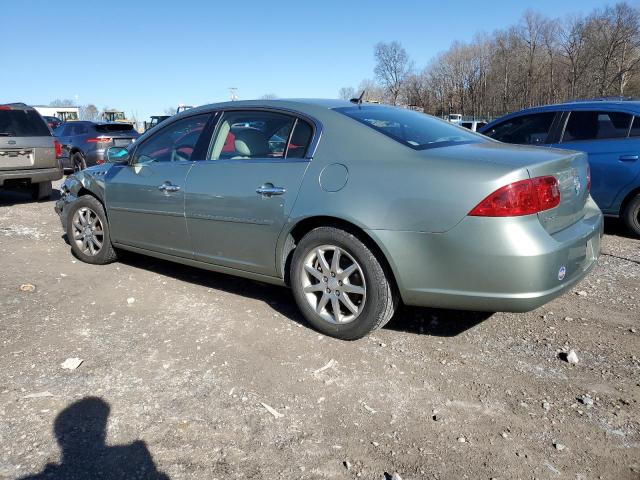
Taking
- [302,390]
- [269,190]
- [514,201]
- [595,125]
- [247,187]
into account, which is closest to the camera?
[514,201]

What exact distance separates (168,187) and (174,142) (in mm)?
495

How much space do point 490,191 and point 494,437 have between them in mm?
→ 1263

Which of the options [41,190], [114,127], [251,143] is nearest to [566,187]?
[251,143]

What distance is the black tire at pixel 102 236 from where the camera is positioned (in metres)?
5.12

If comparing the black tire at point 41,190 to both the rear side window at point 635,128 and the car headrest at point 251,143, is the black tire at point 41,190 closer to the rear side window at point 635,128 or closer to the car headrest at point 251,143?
the car headrest at point 251,143

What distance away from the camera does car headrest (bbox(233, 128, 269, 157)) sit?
12.8 feet

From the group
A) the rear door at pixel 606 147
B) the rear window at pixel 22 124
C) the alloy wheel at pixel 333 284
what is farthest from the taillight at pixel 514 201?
the rear window at pixel 22 124

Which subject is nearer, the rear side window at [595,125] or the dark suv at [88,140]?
the rear side window at [595,125]

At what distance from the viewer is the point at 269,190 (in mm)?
3643

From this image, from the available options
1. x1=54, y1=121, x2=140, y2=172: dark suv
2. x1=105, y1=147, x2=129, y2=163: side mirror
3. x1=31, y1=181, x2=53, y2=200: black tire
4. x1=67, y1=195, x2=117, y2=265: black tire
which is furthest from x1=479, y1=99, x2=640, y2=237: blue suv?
x1=54, y1=121, x2=140, y2=172: dark suv

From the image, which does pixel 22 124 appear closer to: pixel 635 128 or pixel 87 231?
pixel 87 231

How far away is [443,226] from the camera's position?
294 cm

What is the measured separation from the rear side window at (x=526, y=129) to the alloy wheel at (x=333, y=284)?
175 inches

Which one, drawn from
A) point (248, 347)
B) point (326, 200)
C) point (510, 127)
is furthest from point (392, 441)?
point (510, 127)
